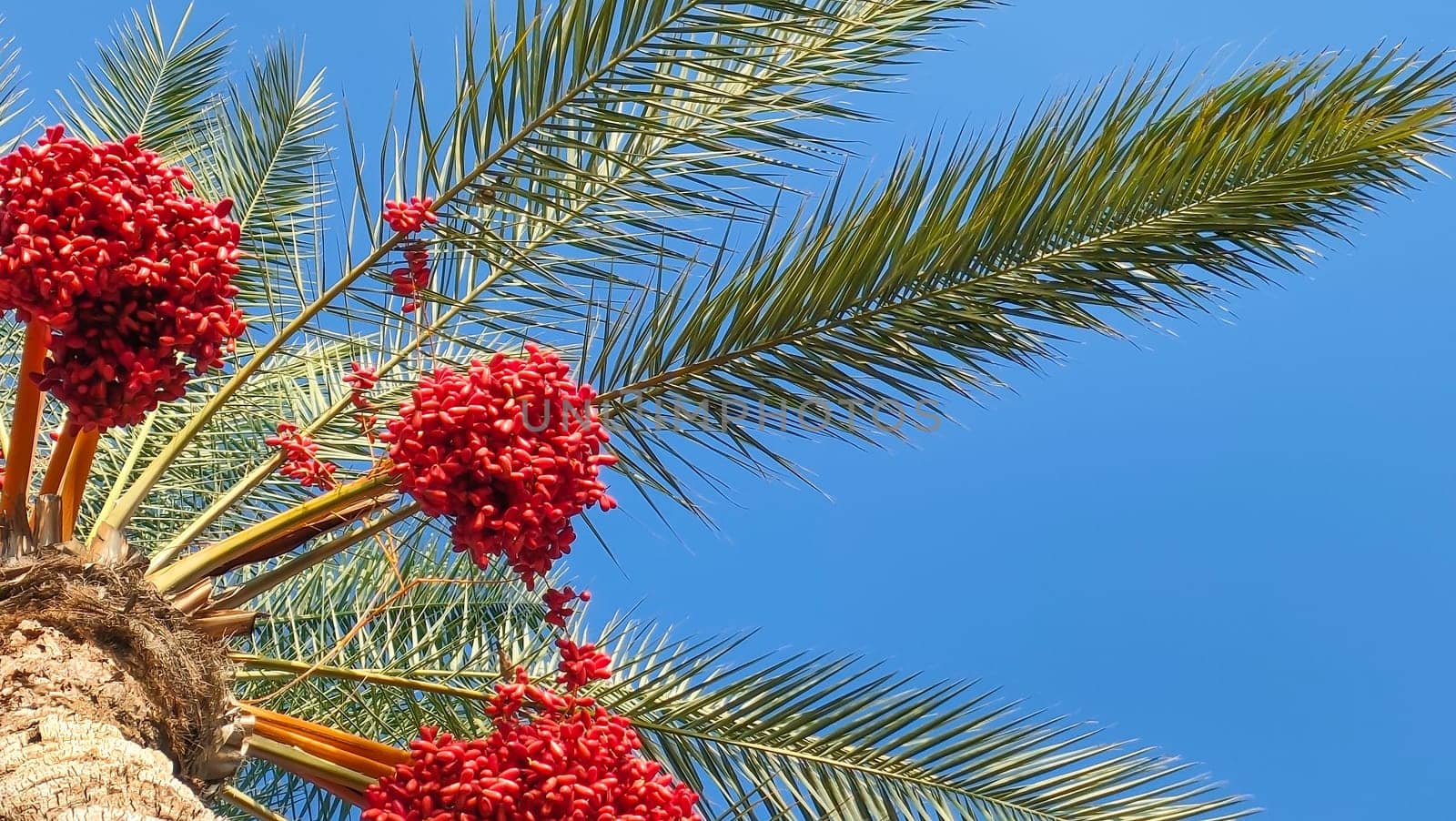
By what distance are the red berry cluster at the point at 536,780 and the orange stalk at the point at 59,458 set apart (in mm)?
1366

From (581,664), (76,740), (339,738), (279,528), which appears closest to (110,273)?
(279,528)

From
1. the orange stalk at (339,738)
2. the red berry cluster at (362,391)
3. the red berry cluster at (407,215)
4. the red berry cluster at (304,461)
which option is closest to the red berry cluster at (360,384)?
the red berry cluster at (362,391)

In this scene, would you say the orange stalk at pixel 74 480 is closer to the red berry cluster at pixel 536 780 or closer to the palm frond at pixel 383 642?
the palm frond at pixel 383 642

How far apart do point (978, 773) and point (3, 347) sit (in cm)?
472

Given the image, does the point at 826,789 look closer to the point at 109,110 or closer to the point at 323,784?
the point at 323,784

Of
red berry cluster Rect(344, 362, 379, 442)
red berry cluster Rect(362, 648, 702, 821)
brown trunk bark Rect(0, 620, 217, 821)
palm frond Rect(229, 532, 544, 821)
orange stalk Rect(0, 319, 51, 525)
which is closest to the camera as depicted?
brown trunk bark Rect(0, 620, 217, 821)

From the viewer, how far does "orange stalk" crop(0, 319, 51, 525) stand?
399 cm

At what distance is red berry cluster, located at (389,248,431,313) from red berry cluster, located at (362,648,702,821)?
4.50ft

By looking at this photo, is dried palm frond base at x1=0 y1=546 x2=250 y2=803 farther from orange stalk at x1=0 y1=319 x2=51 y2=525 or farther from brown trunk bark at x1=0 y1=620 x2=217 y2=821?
orange stalk at x1=0 y1=319 x2=51 y2=525

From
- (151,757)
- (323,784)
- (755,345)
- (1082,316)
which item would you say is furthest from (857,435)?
(151,757)

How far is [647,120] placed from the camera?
454cm

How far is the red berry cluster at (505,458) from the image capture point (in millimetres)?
3816

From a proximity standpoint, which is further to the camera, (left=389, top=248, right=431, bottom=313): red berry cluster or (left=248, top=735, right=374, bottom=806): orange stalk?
(left=389, top=248, right=431, bottom=313): red berry cluster

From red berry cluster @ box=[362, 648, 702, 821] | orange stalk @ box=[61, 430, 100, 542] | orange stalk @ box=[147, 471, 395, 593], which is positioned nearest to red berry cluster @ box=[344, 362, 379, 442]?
orange stalk @ box=[147, 471, 395, 593]
